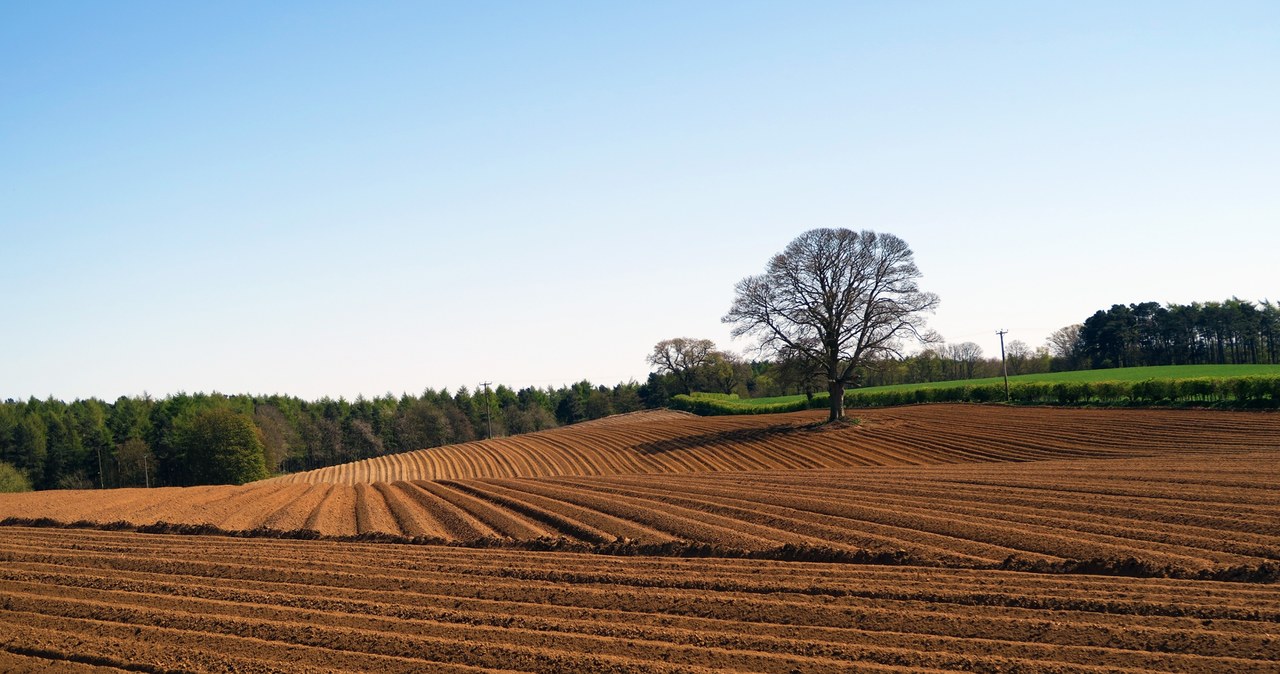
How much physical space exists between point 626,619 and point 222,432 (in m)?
68.7

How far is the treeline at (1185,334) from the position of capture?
9962cm

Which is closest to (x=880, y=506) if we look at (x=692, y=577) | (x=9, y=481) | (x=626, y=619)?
(x=692, y=577)

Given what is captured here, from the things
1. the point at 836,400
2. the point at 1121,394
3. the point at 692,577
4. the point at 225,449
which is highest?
the point at 836,400

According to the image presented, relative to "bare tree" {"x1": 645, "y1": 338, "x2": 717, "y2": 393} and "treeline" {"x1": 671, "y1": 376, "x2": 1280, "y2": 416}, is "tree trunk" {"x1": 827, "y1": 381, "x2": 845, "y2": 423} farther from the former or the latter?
"bare tree" {"x1": 645, "y1": 338, "x2": 717, "y2": 393}

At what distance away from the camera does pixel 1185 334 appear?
10275 cm

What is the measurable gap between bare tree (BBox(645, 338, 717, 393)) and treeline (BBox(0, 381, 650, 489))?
5693 mm

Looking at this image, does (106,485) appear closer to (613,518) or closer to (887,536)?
(613,518)

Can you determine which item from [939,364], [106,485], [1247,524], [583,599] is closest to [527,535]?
[583,599]

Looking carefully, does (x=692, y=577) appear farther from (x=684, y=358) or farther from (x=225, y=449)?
(x=684, y=358)

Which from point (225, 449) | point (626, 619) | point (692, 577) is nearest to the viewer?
point (626, 619)

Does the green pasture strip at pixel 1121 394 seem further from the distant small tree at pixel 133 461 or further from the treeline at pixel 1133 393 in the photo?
the distant small tree at pixel 133 461

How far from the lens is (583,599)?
1164 cm

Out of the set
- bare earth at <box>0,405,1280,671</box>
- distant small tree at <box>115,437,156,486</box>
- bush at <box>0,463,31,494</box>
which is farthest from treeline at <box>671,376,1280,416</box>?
distant small tree at <box>115,437,156,486</box>

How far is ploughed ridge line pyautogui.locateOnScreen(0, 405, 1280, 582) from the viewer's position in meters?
13.8
